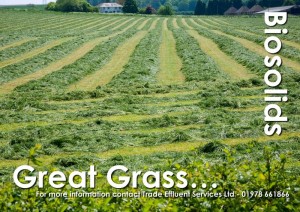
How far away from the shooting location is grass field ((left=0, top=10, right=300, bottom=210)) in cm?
1214

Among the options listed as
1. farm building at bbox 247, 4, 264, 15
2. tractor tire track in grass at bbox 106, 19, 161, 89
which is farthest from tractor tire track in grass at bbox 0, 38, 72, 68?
farm building at bbox 247, 4, 264, 15

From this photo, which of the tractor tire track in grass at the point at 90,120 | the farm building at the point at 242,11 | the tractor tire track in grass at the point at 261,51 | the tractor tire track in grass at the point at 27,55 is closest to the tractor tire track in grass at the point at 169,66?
the tractor tire track in grass at the point at 90,120

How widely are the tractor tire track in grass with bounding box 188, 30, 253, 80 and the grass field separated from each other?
69 mm

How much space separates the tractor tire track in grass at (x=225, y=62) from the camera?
23977 millimetres

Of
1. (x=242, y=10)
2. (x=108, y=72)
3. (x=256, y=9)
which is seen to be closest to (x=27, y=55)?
(x=108, y=72)

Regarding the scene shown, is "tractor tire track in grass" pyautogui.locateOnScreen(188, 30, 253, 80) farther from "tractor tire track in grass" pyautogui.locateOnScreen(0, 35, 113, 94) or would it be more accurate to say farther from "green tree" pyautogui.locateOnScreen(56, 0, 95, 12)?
"green tree" pyautogui.locateOnScreen(56, 0, 95, 12)

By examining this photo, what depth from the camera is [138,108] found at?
17156 mm

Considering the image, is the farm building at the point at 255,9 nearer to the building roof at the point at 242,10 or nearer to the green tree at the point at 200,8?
the building roof at the point at 242,10

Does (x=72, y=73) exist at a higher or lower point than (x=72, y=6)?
lower

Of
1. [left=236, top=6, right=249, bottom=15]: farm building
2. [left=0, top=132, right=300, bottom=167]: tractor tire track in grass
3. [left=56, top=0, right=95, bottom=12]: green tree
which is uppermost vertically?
[left=56, top=0, right=95, bottom=12]: green tree

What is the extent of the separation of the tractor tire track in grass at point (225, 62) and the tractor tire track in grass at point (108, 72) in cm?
695

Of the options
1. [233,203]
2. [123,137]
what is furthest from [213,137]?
[233,203]

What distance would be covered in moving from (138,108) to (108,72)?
31.1ft

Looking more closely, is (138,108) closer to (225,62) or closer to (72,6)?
(225,62)
